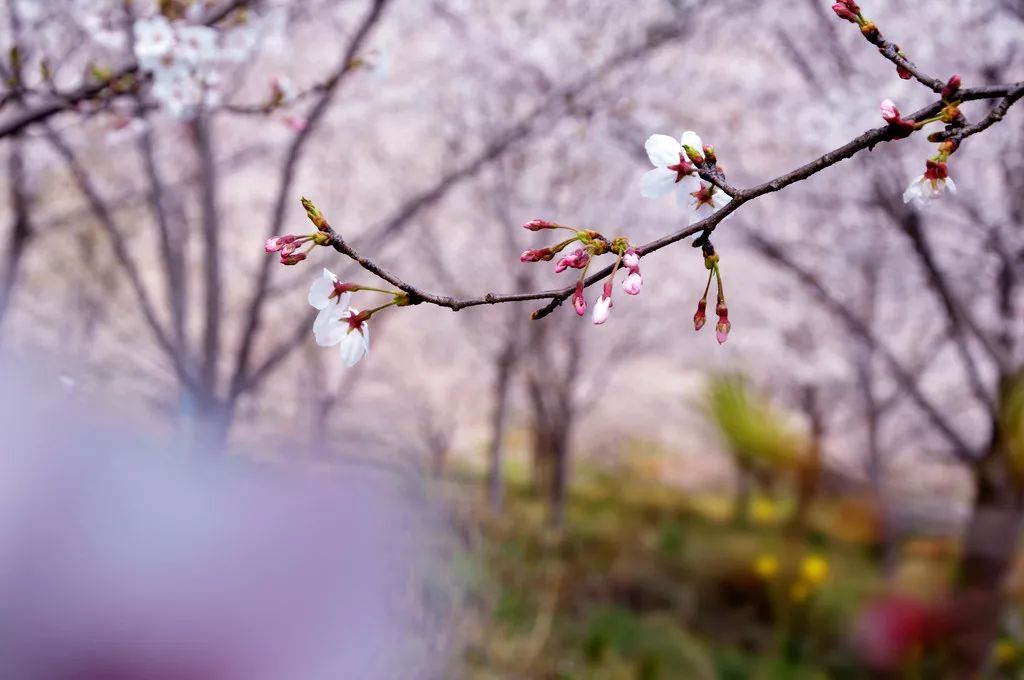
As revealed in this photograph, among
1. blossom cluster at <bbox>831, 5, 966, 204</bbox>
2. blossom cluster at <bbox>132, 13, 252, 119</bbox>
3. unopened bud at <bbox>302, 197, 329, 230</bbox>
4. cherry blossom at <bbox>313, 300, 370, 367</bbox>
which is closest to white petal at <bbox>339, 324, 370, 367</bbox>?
cherry blossom at <bbox>313, 300, 370, 367</bbox>

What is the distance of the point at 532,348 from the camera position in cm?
659

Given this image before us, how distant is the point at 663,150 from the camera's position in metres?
0.86

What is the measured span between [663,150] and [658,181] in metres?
0.04

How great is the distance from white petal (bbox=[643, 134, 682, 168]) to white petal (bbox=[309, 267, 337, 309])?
35cm

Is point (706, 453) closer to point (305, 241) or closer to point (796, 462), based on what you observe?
point (796, 462)

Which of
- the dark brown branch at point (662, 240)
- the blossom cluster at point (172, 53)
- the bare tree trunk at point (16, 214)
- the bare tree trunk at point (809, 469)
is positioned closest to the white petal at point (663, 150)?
the dark brown branch at point (662, 240)

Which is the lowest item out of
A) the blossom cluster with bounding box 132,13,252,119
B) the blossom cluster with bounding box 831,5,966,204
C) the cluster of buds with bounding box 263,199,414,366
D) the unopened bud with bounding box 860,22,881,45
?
the cluster of buds with bounding box 263,199,414,366

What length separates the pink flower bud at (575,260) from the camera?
763mm

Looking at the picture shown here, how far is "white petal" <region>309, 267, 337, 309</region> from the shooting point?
0.76m

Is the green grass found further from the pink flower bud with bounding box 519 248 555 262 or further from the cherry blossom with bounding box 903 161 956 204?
the cherry blossom with bounding box 903 161 956 204

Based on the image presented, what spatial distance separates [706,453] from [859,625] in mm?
7226

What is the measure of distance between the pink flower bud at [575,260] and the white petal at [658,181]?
133mm

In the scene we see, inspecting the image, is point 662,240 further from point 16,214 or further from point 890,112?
point 16,214

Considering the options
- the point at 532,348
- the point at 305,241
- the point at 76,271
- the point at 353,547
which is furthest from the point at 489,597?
the point at 76,271
